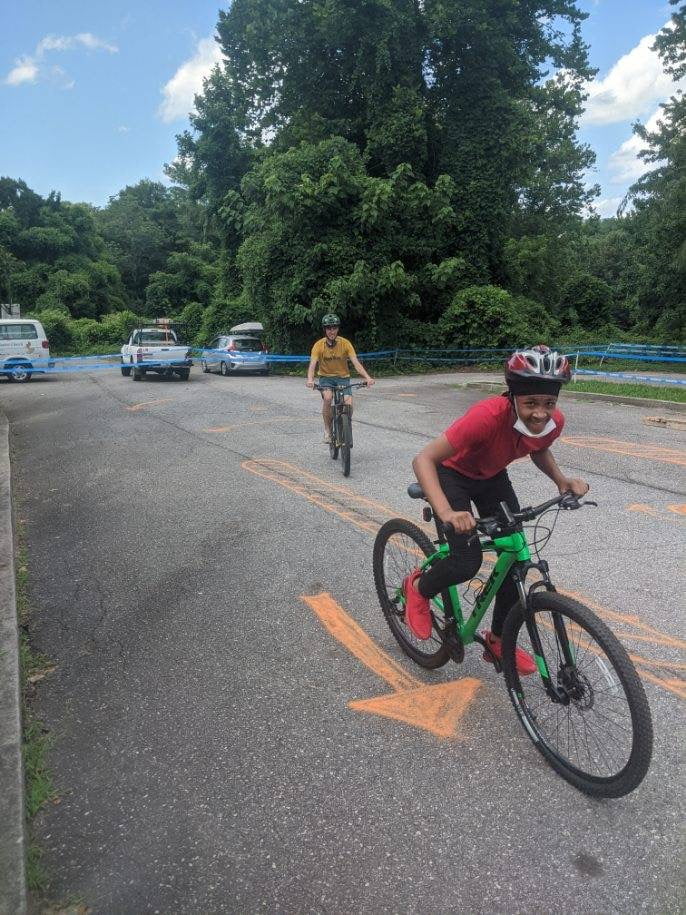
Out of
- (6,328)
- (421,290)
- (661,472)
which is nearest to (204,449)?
(661,472)

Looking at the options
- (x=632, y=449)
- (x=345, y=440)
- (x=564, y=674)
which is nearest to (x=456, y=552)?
(x=564, y=674)

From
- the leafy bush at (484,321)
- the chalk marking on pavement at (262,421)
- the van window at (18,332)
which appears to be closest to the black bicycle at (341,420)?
the chalk marking on pavement at (262,421)

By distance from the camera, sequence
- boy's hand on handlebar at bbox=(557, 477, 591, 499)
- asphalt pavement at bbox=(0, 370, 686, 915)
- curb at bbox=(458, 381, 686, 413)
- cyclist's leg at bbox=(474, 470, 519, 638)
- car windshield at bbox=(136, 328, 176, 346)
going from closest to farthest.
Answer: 1. asphalt pavement at bbox=(0, 370, 686, 915)
2. boy's hand on handlebar at bbox=(557, 477, 591, 499)
3. cyclist's leg at bbox=(474, 470, 519, 638)
4. curb at bbox=(458, 381, 686, 413)
5. car windshield at bbox=(136, 328, 176, 346)

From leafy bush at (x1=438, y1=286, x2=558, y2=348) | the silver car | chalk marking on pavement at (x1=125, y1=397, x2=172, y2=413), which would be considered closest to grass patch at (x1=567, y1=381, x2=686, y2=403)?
leafy bush at (x1=438, y1=286, x2=558, y2=348)

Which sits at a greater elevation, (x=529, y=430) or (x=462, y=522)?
(x=529, y=430)

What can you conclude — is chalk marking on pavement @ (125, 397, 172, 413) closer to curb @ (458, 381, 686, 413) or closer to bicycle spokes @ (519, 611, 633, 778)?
curb @ (458, 381, 686, 413)

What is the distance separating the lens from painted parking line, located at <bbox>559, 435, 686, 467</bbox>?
9109 millimetres

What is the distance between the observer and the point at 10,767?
2.72 m

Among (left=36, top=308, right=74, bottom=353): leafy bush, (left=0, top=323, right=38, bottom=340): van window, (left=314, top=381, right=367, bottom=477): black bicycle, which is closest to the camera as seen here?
(left=314, top=381, right=367, bottom=477): black bicycle

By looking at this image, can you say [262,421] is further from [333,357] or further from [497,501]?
[497,501]

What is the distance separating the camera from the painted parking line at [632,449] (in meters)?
9.11

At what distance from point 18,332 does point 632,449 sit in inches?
795

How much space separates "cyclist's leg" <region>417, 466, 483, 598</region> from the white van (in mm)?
22213

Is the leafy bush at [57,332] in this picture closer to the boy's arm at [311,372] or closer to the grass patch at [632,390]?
the grass patch at [632,390]
